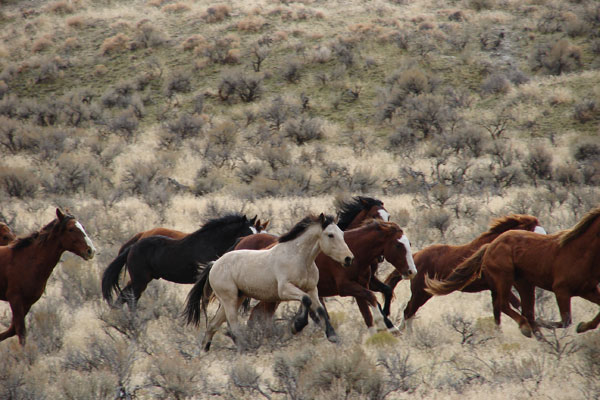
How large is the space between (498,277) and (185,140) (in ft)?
75.6

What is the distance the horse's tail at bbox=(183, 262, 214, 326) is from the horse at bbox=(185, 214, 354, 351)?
1.00 feet

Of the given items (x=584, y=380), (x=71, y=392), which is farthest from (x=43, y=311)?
(x=584, y=380)

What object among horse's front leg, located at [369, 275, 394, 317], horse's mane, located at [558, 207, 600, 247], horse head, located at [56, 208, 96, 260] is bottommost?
horse's front leg, located at [369, 275, 394, 317]

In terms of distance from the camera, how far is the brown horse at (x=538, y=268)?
22.6 ft

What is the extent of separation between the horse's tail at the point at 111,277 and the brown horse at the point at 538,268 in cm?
469

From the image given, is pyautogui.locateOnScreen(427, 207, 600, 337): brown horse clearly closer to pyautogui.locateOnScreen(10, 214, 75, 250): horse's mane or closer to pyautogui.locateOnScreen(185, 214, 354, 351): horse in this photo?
pyautogui.locateOnScreen(185, 214, 354, 351): horse

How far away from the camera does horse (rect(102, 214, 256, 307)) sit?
31.3ft

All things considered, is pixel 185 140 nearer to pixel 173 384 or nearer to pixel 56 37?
pixel 56 37

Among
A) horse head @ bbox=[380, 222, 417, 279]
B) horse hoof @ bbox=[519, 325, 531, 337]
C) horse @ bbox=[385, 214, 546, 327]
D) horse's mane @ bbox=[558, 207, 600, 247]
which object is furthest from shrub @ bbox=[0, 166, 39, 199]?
horse's mane @ bbox=[558, 207, 600, 247]

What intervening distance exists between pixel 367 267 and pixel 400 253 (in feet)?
1.87

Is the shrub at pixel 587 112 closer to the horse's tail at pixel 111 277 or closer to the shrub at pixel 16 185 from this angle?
the shrub at pixel 16 185

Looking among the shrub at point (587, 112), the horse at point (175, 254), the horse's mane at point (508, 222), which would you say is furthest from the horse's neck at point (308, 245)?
the shrub at point (587, 112)

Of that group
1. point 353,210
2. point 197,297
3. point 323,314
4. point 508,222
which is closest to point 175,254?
point 197,297

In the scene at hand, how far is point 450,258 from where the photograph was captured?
8711 mm
